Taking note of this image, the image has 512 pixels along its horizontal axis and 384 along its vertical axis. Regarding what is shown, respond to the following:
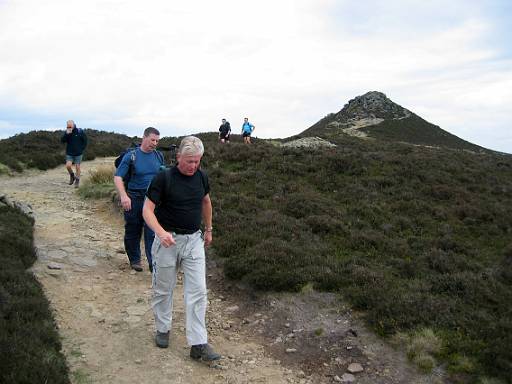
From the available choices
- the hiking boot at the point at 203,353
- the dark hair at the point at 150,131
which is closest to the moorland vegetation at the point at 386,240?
the hiking boot at the point at 203,353

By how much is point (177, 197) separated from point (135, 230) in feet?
10.4

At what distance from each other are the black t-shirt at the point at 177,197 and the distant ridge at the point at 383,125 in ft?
132

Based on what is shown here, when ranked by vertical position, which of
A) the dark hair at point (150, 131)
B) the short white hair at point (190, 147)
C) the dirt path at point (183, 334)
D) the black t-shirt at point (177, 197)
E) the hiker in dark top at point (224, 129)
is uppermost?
the hiker in dark top at point (224, 129)

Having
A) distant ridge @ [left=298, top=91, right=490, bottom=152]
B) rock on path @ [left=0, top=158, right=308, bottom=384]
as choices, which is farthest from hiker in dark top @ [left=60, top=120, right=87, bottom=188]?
distant ridge @ [left=298, top=91, right=490, bottom=152]

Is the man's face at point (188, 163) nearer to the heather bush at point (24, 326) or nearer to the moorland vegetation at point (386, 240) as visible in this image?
the heather bush at point (24, 326)

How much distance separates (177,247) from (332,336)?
8.71 feet

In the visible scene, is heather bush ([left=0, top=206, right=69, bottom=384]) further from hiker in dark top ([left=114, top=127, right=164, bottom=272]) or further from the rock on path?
hiker in dark top ([left=114, top=127, right=164, bottom=272])

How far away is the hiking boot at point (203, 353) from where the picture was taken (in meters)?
5.55

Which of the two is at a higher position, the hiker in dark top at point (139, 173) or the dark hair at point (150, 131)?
the dark hair at point (150, 131)

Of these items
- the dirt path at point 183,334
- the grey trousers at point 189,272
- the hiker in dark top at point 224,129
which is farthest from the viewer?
the hiker in dark top at point 224,129

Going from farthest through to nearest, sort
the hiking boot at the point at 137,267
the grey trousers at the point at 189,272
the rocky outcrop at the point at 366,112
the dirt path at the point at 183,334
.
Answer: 1. the rocky outcrop at the point at 366,112
2. the hiking boot at the point at 137,267
3. the dirt path at the point at 183,334
4. the grey trousers at the point at 189,272

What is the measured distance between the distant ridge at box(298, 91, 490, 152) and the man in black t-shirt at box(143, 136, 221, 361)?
1591 inches

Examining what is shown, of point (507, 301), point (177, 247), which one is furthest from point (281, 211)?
point (177, 247)

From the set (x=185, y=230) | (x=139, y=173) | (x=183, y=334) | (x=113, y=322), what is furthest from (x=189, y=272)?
(x=139, y=173)
